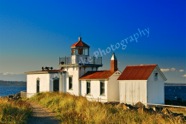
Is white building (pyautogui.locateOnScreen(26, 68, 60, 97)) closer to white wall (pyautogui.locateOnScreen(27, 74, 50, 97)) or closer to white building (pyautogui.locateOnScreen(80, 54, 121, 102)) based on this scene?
white wall (pyautogui.locateOnScreen(27, 74, 50, 97))

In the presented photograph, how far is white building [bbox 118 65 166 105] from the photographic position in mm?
28344

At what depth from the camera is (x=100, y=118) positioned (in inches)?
543

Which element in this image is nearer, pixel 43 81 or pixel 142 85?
pixel 142 85

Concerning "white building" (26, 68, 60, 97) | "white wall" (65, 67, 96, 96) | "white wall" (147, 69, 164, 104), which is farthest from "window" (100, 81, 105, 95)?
"white building" (26, 68, 60, 97)

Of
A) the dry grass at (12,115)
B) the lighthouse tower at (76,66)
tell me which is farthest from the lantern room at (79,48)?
the dry grass at (12,115)

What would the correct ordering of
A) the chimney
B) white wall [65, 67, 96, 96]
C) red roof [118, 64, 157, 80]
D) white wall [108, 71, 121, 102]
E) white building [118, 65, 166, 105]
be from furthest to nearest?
white wall [65, 67, 96, 96] < the chimney < white wall [108, 71, 121, 102] < red roof [118, 64, 157, 80] < white building [118, 65, 166, 105]

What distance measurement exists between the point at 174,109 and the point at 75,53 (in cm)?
1461

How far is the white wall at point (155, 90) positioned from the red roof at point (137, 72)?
0.46 meters

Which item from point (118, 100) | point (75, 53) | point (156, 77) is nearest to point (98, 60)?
point (75, 53)

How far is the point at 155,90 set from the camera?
28.9 metres

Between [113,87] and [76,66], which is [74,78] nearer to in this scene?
[76,66]

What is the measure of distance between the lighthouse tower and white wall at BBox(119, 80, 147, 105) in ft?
22.1

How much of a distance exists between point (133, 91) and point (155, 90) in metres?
2.02

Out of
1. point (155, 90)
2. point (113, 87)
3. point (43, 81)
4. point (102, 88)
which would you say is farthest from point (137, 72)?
point (43, 81)
